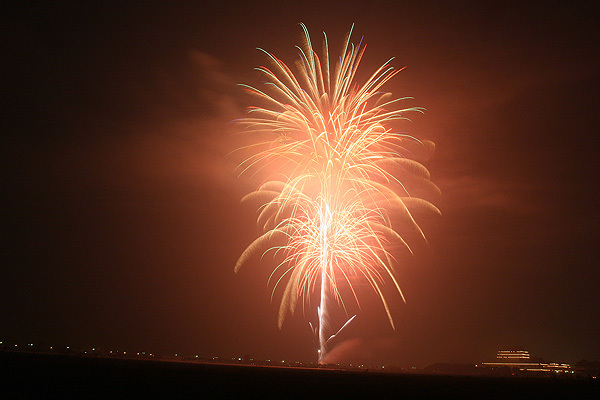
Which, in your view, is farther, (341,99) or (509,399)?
(341,99)

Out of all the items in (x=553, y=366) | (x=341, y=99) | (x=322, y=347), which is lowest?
(x=322, y=347)

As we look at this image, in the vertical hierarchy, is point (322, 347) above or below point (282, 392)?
above

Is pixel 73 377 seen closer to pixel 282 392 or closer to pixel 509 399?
pixel 282 392

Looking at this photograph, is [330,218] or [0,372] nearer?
[0,372]

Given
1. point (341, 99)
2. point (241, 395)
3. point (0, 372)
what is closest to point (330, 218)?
point (341, 99)

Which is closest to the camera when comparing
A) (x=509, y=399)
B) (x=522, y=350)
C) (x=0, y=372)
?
(x=0, y=372)

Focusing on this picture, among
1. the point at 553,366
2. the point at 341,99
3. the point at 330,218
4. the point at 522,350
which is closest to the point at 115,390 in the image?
the point at 330,218

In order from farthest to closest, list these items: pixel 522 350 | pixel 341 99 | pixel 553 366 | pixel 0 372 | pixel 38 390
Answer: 1. pixel 522 350
2. pixel 553 366
3. pixel 341 99
4. pixel 0 372
5. pixel 38 390

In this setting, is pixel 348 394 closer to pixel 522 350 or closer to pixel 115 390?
pixel 115 390

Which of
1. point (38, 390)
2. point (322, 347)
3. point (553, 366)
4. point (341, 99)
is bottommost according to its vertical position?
point (38, 390)
